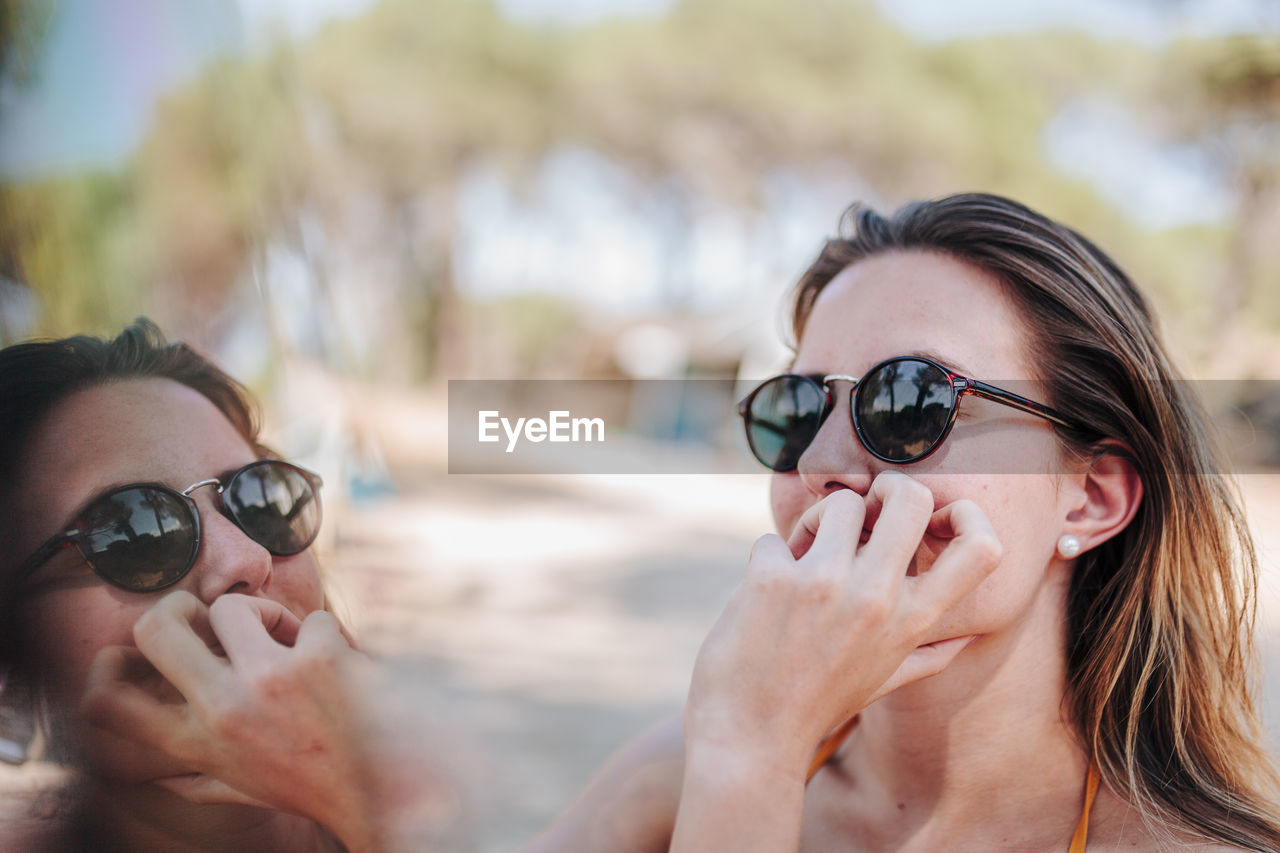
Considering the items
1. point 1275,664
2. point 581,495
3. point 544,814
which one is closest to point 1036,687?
point 544,814

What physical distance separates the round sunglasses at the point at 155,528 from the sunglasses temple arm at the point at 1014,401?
105 centimetres

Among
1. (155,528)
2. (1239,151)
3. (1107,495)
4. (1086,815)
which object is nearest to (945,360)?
(1107,495)

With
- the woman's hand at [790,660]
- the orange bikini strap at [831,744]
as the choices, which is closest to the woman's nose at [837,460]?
the woman's hand at [790,660]

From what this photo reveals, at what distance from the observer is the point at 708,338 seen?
1028 inches

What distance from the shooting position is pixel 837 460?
1.41 meters

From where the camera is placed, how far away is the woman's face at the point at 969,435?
133 cm

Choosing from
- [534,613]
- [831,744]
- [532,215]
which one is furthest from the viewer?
[532,215]

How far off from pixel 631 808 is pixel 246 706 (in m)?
0.91

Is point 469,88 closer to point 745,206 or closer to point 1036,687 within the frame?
point 745,206

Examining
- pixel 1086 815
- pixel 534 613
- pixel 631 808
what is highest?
pixel 1086 815

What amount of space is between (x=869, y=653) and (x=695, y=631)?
7058 mm

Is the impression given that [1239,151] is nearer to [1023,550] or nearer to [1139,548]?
[1139,548]

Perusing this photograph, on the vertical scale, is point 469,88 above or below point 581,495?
above

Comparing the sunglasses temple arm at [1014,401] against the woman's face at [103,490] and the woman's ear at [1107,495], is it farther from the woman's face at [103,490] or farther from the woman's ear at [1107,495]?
the woman's face at [103,490]
